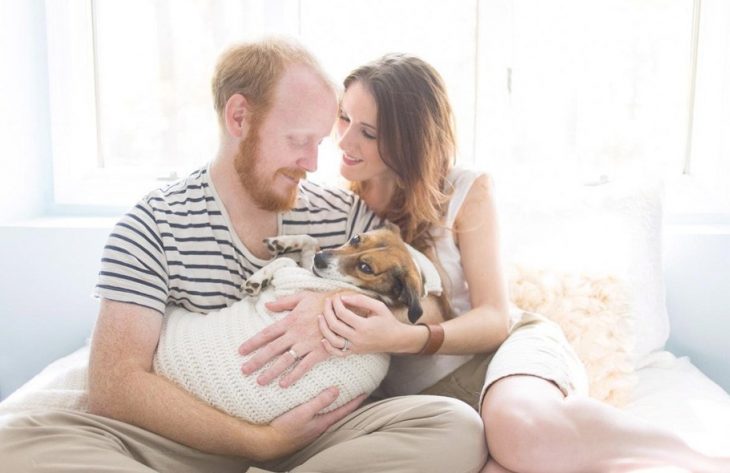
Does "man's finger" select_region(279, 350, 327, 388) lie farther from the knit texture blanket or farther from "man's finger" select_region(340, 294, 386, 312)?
"man's finger" select_region(340, 294, 386, 312)

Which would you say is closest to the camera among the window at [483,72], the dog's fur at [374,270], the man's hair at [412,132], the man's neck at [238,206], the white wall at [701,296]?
the dog's fur at [374,270]

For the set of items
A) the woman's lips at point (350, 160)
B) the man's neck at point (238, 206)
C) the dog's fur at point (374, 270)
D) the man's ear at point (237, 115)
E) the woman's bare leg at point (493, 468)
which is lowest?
the woman's bare leg at point (493, 468)

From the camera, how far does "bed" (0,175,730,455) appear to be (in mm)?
1870

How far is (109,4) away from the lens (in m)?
2.69

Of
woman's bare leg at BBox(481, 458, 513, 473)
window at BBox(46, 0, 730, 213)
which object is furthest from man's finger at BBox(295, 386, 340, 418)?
window at BBox(46, 0, 730, 213)

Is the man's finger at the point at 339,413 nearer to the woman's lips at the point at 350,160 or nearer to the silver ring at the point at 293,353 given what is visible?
the silver ring at the point at 293,353

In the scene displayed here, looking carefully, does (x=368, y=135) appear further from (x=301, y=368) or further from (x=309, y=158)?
(x=301, y=368)

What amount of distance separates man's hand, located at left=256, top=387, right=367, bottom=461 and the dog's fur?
0.26 meters

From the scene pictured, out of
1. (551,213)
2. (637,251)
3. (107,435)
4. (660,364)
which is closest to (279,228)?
(107,435)

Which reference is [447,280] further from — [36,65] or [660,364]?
[36,65]

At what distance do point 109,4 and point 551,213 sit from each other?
192 centimetres

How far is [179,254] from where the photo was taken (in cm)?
156

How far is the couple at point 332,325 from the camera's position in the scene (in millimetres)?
1318

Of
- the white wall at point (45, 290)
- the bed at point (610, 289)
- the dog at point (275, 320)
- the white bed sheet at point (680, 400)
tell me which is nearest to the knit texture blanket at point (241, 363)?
the dog at point (275, 320)
